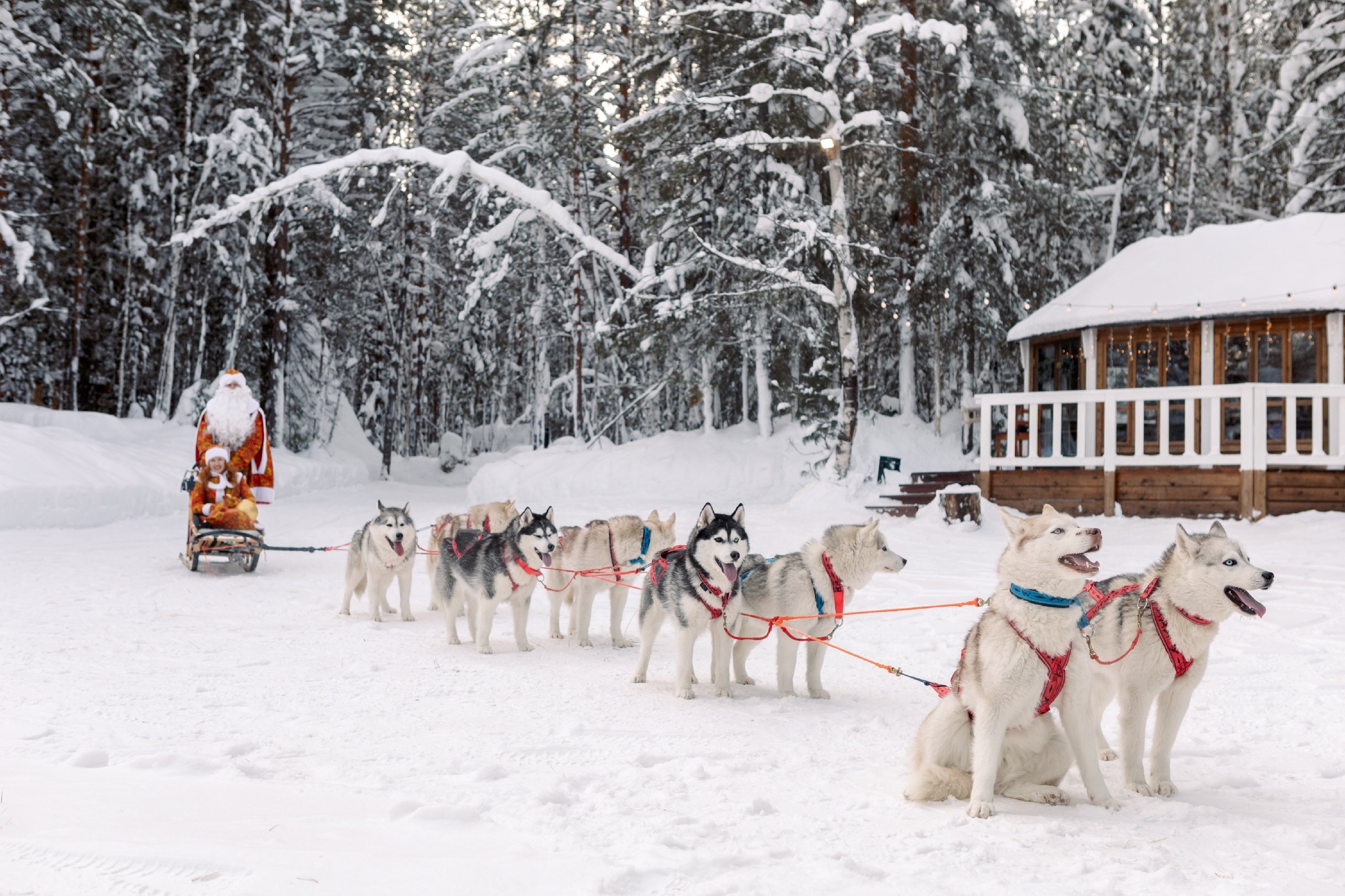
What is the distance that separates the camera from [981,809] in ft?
11.3

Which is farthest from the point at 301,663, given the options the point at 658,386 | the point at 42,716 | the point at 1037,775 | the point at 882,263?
the point at 882,263

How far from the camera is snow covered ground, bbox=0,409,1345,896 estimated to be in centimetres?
296

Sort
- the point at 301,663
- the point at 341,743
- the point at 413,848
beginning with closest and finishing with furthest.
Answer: the point at 413,848 < the point at 341,743 < the point at 301,663

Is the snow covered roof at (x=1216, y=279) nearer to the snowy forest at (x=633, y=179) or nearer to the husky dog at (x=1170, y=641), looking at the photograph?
the snowy forest at (x=633, y=179)

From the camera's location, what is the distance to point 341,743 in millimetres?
4371

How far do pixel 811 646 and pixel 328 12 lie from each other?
79.0 ft

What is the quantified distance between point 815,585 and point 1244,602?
2.41 metres

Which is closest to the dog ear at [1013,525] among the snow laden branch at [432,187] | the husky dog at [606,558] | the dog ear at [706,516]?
the dog ear at [706,516]

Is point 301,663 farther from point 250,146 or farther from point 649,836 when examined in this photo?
point 250,146

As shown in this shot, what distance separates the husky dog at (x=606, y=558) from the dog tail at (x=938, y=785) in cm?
370

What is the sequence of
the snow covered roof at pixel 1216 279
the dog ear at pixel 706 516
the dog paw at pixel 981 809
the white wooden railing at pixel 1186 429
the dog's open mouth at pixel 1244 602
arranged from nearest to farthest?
the dog paw at pixel 981 809 → the dog's open mouth at pixel 1244 602 → the dog ear at pixel 706 516 → the white wooden railing at pixel 1186 429 → the snow covered roof at pixel 1216 279

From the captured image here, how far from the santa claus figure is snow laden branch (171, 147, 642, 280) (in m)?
7.50

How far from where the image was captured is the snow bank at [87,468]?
13062 mm

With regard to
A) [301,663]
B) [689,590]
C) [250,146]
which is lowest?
[301,663]
